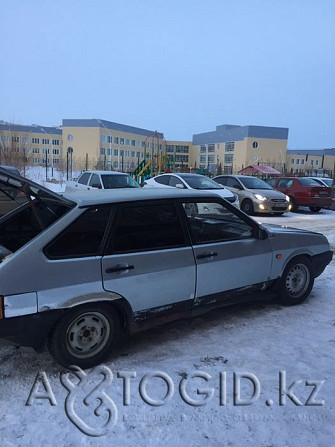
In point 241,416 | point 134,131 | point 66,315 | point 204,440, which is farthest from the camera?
point 134,131

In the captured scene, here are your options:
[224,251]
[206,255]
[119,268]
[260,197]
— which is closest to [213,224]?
[224,251]

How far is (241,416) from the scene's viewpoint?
2607 mm

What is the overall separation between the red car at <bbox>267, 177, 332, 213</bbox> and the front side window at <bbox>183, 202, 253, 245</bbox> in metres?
12.2

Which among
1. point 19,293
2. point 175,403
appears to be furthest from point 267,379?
point 19,293

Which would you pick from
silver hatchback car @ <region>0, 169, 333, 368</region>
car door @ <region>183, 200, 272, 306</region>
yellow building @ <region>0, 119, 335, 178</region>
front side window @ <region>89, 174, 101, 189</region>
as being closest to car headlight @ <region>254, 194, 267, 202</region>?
front side window @ <region>89, 174, 101, 189</region>

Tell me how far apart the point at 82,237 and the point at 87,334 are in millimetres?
833

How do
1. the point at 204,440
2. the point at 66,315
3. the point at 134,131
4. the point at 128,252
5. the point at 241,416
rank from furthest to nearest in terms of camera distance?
the point at 134,131
the point at 128,252
the point at 66,315
the point at 241,416
the point at 204,440

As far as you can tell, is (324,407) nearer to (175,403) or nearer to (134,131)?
(175,403)

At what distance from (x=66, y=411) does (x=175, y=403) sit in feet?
2.60

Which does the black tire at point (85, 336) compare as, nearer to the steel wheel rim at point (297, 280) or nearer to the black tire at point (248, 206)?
the steel wheel rim at point (297, 280)

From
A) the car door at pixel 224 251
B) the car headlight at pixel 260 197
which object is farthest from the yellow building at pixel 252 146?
the car door at pixel 224 251

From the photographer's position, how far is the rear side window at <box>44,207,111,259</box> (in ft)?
9.78

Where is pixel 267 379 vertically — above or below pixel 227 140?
below

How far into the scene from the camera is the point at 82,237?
10.2 ft
